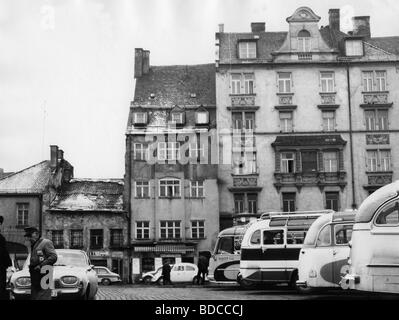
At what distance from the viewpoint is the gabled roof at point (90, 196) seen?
44906mm

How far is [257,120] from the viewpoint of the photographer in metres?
43.1

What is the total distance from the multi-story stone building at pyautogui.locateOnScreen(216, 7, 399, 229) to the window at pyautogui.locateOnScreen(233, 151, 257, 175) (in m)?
0.06

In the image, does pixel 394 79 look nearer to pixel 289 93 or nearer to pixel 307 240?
pixel 289 93

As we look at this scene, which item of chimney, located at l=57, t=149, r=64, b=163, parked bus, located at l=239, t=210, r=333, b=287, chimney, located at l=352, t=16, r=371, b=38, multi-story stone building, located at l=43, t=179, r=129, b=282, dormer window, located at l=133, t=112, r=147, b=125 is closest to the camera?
parked bus, located at l=239, t=210, r=333, b=287

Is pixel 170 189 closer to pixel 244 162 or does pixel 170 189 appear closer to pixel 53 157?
pixel 244 162

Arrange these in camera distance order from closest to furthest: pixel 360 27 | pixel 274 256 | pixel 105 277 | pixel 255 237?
pixel 274 256 < pixel 255 237 < pixel 105 277 < pixel 360 27

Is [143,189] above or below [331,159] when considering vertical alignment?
below

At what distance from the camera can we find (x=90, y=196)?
1827 inches

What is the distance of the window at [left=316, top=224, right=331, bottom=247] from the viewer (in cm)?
1709

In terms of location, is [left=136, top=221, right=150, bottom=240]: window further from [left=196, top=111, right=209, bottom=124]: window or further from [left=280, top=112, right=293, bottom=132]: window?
[left=280, top=112, right=293, bottom=132]: window

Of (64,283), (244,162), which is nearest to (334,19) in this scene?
(244,162)

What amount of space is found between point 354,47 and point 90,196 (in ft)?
65.4

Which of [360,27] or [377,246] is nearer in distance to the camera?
[377,246]

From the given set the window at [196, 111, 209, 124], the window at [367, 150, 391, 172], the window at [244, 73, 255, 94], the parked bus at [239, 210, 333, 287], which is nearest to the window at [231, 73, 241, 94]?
the window at [244, 73, 255, 94]
